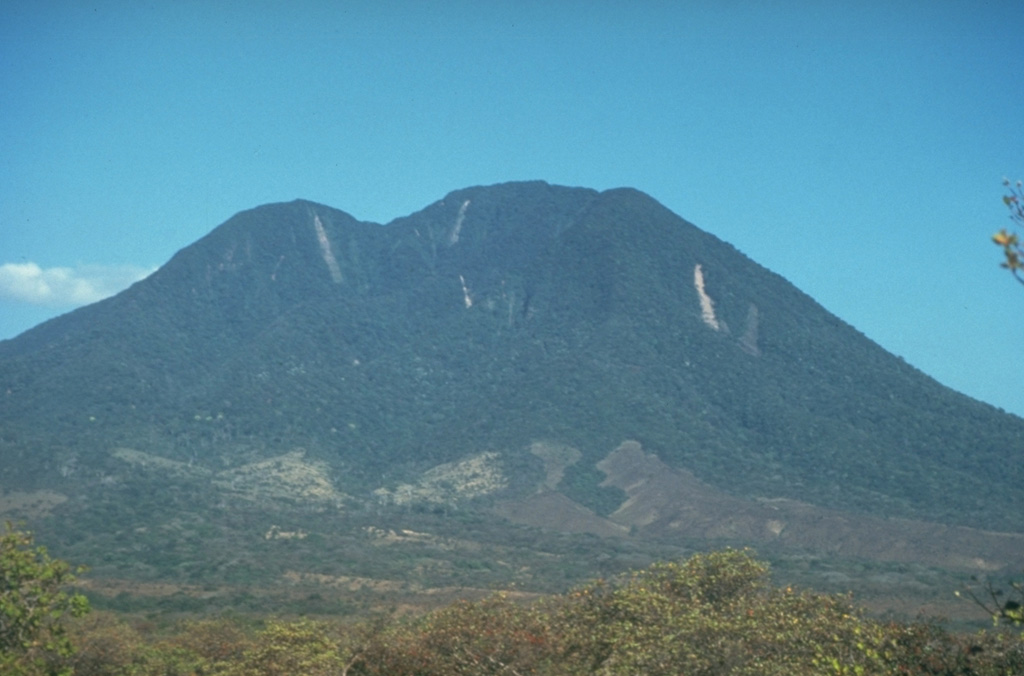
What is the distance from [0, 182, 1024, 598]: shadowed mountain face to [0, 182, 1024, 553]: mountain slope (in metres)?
0.38

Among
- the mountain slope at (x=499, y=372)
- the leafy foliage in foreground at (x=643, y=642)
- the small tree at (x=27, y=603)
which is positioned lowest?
the leafy foliage in foreground at (x=643, y=642)

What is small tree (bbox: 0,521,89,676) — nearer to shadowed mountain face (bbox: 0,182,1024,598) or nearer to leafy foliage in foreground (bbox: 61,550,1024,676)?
leafy foliage in foreground (bbox: 61,550,1024,676)

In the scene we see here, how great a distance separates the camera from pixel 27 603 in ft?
62.1

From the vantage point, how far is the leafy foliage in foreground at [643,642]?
52.6 feet

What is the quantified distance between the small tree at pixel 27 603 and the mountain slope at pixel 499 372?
77350 millimetres

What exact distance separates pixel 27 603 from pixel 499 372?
122 meters

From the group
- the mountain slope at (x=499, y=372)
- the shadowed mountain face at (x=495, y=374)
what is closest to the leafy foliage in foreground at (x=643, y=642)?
the shadowed mountain face at (x=495, y=374)

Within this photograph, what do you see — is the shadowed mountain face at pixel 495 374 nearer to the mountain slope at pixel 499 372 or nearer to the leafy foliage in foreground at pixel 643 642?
the mountain slope at pixel 499 372

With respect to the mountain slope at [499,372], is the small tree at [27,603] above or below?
below

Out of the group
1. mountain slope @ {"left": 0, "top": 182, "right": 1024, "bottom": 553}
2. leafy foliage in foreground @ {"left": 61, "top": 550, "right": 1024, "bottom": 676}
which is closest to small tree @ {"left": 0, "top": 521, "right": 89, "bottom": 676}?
leafy foliage in foreground @ {"left": 61, "top": 550, "right": 1024, "bottom": 676}

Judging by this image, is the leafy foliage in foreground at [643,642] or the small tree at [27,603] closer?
the leafy foliage in foreground at [643,642]

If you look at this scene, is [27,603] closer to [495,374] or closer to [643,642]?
[643,642]

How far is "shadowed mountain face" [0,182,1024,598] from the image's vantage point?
108 meters

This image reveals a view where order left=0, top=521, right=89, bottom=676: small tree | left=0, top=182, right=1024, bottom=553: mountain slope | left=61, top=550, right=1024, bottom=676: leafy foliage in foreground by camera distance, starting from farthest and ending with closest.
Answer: left=0, top=182, right=1024, bottom=553: mountain slope < left=0, top=521, right=89, bottom=676: small tree < left=61, top=550, right=1024, bottom=676: leafy foliage in foreground
